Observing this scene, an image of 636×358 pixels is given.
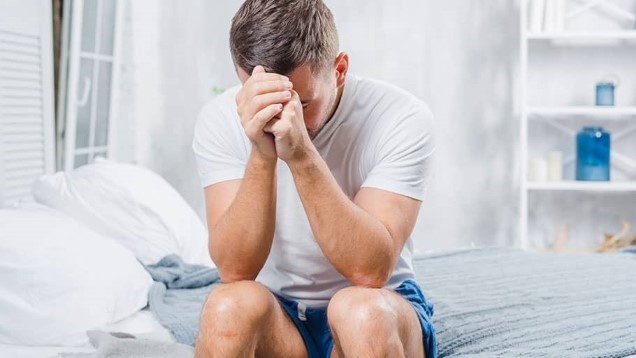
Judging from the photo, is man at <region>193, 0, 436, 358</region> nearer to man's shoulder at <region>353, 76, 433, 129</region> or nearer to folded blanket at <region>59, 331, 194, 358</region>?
man's shoulder at <region>353, 76, 433, 129</region>

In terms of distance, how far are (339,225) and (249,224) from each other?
0.55 feet

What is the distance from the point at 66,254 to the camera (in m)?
2.08

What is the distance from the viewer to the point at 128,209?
265 cm

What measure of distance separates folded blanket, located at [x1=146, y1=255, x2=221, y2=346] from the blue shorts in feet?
1.17

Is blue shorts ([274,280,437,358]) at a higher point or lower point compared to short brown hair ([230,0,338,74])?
lower

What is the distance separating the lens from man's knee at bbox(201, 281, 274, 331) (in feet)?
4.89

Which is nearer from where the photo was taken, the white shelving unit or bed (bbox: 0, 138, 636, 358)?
bed (bbox: 0, 138, 636, 358)

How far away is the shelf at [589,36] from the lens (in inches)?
154

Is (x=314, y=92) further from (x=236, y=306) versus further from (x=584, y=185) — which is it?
(x=584, y=185)

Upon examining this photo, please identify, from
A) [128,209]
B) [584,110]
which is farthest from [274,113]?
[584,110]

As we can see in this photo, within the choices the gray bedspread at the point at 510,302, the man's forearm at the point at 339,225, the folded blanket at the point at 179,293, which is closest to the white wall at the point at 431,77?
the gray bedspread at the point at 510,302

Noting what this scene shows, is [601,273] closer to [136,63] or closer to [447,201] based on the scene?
[447,201]

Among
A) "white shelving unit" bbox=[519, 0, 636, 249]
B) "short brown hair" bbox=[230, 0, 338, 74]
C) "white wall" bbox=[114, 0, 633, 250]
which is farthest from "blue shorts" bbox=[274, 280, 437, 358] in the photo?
"white wall" bbox=[114, 0, 633, 250]

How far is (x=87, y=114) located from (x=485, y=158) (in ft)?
6.21
